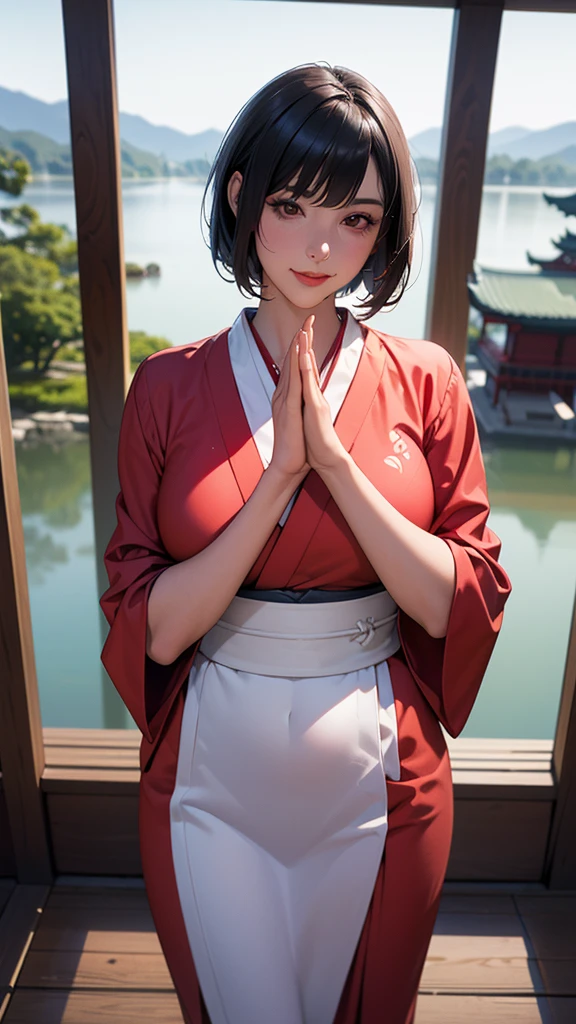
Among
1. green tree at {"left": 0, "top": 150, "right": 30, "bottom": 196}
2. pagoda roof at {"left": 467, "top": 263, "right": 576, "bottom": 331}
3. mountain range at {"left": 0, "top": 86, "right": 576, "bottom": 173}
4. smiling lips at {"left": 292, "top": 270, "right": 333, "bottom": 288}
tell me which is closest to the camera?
smiling lips at {"left": 292, "top": 270, "right": 333, "bottom": 288}

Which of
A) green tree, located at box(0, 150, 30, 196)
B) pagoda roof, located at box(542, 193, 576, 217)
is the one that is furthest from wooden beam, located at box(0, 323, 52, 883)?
green tree, located at box(0, 150, 30, 196)

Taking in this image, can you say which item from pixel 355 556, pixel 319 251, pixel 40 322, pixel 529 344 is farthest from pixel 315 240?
pixel 40 322

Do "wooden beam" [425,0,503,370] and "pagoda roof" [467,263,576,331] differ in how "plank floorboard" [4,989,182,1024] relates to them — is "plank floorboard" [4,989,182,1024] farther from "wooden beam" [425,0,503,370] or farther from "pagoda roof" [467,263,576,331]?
"pagoda roof" [467,263,576,331]

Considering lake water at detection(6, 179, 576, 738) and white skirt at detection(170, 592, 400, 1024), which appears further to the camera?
lake water at detection(6, 179, 576, 738)

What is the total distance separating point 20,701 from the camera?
1886 millimetres

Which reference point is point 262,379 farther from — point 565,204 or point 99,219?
point 565,204

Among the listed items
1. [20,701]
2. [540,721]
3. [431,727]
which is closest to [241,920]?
[431,727]

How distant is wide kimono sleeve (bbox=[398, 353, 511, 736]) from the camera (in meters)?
1.17

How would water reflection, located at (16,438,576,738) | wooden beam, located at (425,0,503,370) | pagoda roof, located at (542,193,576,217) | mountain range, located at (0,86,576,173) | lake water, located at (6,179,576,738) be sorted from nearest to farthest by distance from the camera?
1. wooden beam, located at (425,0,503,370)
2. lake water, located at (6,179,576,738)
3. water reflection, located at (16,438,576,738)
4. pagoda roof, located at (542,193,576,217)
5. mountain range, located at (0,86,576,173)

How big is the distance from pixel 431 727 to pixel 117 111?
1309 mm

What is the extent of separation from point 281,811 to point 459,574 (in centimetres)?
42

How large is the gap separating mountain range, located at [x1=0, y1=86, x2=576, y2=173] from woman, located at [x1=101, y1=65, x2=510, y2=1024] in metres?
2.92

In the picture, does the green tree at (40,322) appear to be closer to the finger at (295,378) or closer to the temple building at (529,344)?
the temple building at (529,344)

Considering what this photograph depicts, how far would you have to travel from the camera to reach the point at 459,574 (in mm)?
1150
